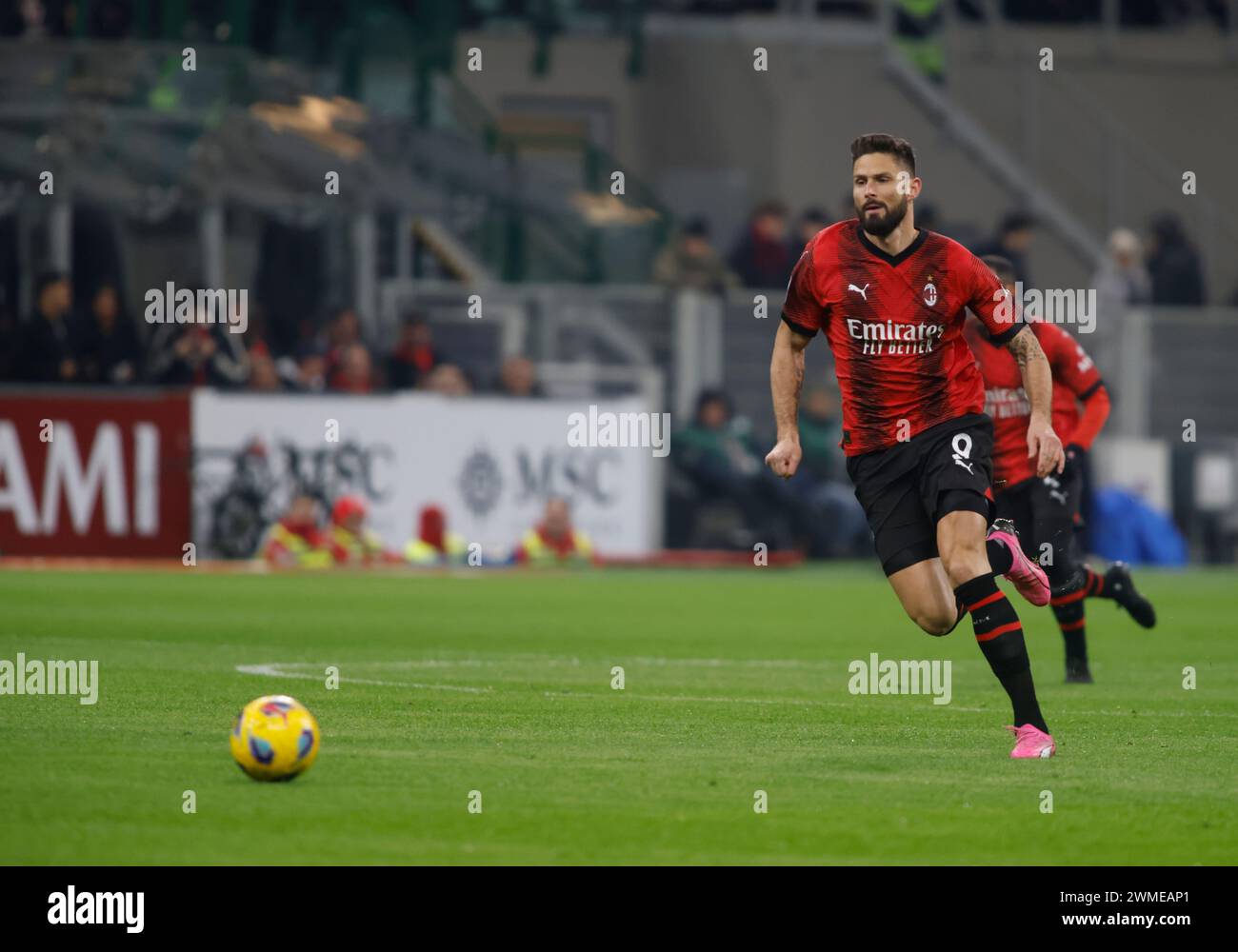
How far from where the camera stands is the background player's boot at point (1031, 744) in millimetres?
8945

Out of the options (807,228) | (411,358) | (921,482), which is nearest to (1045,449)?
(921,482)

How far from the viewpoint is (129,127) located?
2600 centimetres

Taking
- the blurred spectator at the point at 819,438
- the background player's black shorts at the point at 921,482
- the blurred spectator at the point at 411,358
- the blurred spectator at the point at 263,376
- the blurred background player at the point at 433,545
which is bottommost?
the background player's black shorts at the point at 921,482

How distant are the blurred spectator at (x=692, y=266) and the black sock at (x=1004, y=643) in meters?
18.6

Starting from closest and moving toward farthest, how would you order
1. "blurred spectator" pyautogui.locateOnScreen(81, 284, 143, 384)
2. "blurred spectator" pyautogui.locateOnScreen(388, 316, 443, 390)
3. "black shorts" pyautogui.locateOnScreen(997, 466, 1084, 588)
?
"black shorts" pyautogui.locateOnScreen(997, 466, 1084, 588)
"blurred spectator" pyautogui.locateOnScreen(81, 284, 143, 384)
"blurred spectator" pyautogui.locateOnScreen(388, 316, 443, 390)

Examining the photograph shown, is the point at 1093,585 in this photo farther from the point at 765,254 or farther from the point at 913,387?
the point at 765,254

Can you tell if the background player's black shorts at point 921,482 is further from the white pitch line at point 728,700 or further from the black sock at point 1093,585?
the black sock at point 1093,585

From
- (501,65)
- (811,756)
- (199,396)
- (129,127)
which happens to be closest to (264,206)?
(129,127)

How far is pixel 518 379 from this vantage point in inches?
968

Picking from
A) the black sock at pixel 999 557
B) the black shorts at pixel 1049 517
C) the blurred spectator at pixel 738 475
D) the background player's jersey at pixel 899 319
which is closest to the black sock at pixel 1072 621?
the black shorts at pixel 1049 517

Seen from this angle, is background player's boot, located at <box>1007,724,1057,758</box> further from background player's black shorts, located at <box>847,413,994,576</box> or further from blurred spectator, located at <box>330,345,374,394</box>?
blurred spectator, located at <box>330,345,374,394</box>

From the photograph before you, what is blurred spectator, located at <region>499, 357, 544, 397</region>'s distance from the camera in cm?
2458

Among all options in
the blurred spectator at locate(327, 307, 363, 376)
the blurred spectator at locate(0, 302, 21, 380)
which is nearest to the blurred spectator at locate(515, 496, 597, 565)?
the blurred spectator at locate(327, 307, 363, 376)
